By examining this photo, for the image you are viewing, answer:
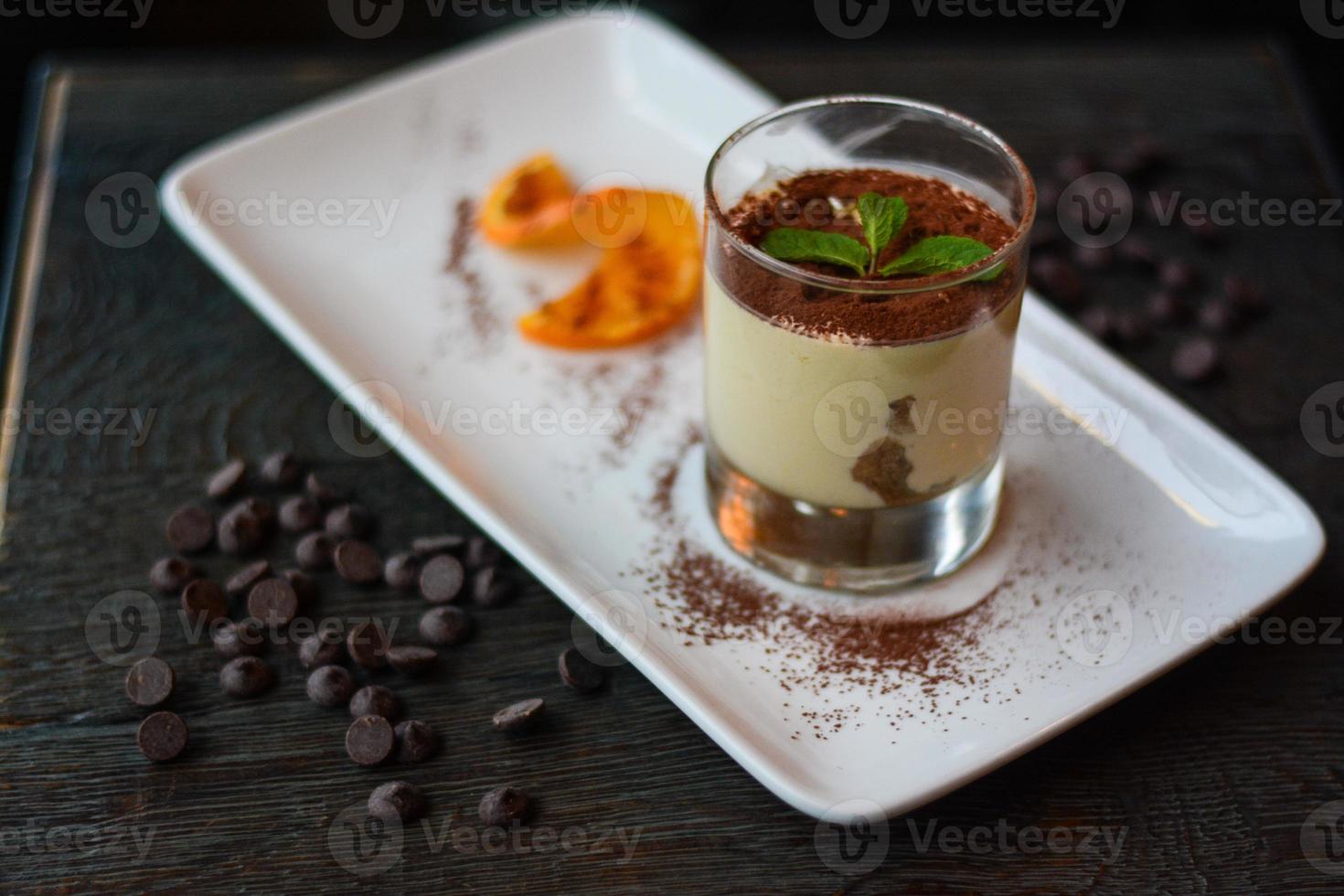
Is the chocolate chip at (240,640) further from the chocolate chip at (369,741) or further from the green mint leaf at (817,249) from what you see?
the green mint leaf at (817,249)

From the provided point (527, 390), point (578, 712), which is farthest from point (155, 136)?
point (578, 712)

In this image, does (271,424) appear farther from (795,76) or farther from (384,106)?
(795,76)

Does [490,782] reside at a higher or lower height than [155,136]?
lower
